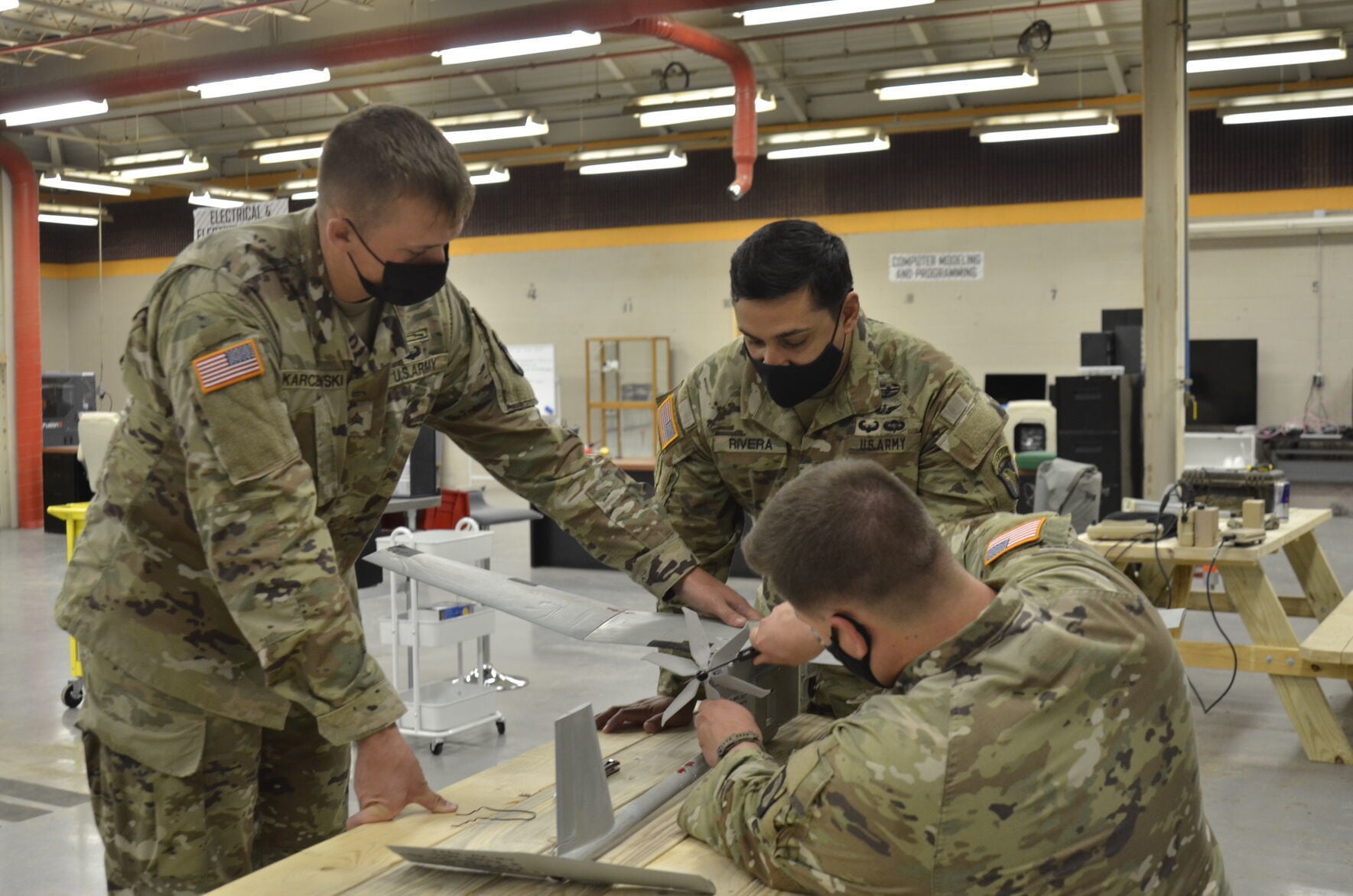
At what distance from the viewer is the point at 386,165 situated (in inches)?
60.4

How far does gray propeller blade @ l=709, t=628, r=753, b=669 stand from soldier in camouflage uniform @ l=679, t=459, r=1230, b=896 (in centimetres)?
38

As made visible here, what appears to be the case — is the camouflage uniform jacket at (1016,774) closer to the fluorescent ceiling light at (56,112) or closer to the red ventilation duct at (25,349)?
the fluorescent ceiling light at (56,112)

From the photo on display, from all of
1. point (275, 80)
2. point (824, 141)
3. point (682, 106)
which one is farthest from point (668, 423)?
point (824, 141)

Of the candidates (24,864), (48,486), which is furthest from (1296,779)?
(48,486)

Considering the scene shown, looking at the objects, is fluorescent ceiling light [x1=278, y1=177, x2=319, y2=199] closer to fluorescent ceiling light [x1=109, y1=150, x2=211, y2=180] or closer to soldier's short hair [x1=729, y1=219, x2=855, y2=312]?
fluorescent ceiling light [x1=109, y1=150, x2=211, y2=180]

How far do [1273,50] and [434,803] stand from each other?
9894 millimetres

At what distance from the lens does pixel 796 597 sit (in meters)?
1.31

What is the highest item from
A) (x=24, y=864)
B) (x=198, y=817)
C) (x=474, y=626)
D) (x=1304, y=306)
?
(x=1304, y=306)

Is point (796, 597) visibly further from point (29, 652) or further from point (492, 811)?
point (29, 652)

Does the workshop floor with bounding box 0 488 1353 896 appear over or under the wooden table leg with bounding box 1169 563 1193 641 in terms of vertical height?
under

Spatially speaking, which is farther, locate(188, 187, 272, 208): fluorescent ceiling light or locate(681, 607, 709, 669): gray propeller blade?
locate(188, 187, 272, 208): fluorescent ceiling light

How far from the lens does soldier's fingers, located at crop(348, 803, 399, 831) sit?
4.95ft

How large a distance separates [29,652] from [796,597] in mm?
6418

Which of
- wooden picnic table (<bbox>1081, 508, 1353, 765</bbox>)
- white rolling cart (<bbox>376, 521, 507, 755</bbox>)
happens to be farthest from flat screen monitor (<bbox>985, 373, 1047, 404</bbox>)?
white rolling cart (<bbox>376, 521, 507, 755</bbox>)
